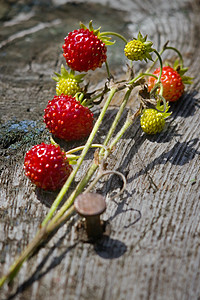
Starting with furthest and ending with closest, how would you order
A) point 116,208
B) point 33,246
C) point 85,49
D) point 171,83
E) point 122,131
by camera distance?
point 171,83
point 85,49
point 122,131
point 116,208
point 33,246

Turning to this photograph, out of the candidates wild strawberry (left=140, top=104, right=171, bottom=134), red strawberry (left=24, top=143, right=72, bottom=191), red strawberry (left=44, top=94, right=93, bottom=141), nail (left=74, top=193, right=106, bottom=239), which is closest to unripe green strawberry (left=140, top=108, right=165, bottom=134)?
wild strawberry (left=140, top=104, right=171, bottom=134)

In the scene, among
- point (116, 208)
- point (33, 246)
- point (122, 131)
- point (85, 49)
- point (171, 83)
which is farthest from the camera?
point (171, 83)

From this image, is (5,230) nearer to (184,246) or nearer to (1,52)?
(184,246)

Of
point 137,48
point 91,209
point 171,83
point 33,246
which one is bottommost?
point 33,246

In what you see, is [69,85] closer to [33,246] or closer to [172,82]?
[172,82]

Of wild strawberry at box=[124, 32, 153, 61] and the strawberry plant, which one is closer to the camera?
the strawberry plant

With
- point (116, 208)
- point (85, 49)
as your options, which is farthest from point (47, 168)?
point (85, 49)

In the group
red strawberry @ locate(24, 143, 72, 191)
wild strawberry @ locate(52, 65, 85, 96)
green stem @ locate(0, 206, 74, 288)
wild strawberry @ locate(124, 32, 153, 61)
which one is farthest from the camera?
wild strawberry @ locate(52, 65, 85, 96)

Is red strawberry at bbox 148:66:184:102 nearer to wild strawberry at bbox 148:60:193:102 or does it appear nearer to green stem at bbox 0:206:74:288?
wild strawberry at bbox 148:60:193:102
